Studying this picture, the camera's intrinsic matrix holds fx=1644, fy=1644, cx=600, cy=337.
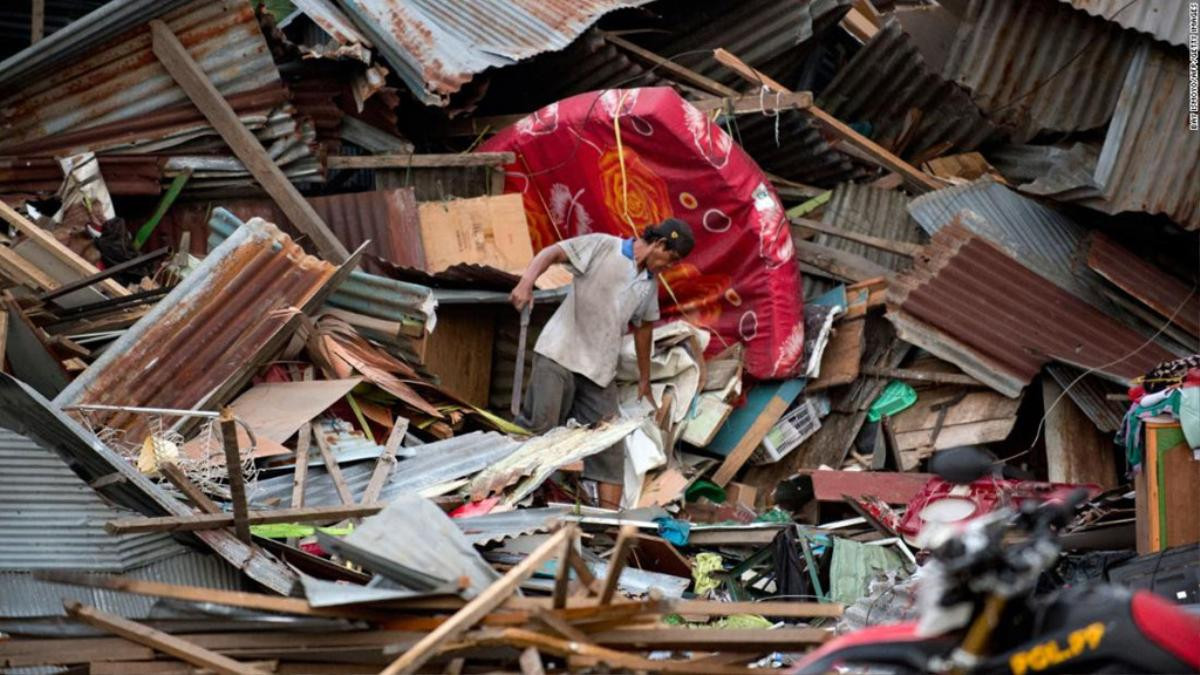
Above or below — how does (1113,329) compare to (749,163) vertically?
below

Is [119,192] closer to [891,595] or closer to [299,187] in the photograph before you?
[299,187]

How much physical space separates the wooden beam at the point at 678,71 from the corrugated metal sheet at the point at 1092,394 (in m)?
3.05

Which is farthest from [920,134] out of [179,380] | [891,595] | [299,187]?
[179,380]

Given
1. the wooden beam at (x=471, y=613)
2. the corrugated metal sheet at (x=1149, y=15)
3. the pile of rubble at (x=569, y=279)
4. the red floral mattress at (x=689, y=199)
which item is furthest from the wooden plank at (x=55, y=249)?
the corrugated metal sheet at (x=1149, y=15)

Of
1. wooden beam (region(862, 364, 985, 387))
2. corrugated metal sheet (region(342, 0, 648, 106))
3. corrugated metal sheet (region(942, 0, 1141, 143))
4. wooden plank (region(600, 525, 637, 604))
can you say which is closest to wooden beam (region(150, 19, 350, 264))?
corrugated metal sheet (region(342, 0, 648, 106))

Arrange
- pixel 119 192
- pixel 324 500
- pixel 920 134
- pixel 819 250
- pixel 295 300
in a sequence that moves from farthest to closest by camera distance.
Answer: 1. pixel 920 134
2. pixel 819 250
3. pixel 119 192
4. pixel 295 300
5. pixel 324 500

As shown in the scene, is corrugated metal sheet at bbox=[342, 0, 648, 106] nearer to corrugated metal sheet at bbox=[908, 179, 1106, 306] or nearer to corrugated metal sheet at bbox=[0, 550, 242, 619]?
corrugated metal sheet at bbox=[908, 179, 1106, 306]

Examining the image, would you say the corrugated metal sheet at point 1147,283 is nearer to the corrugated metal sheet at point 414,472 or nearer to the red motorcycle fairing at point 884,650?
the corrugated metal sheet at point 414,472

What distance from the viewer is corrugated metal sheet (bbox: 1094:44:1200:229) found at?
10289 millimetres

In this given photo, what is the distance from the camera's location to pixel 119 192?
984cm

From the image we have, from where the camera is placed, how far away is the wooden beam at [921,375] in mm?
10398

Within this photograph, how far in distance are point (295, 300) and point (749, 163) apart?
10.6 feet

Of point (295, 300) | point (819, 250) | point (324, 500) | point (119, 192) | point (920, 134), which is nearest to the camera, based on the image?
point (324, 500)

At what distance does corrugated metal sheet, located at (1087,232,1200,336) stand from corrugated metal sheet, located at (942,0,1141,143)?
1548 mm
